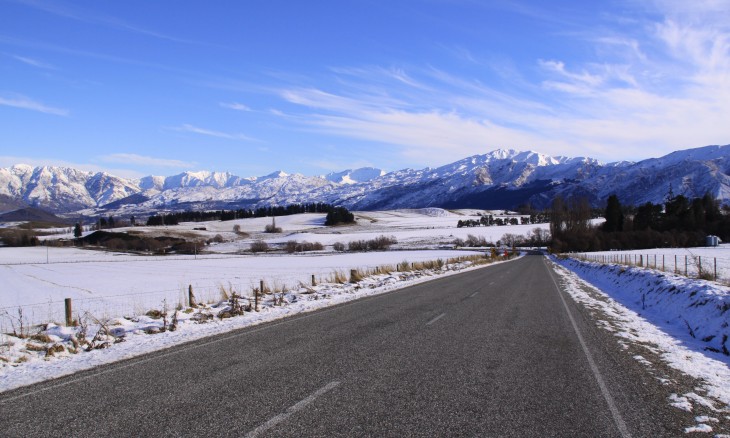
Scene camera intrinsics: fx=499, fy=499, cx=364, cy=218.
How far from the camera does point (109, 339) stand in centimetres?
1198

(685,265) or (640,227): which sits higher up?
(640,227)

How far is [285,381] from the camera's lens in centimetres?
763

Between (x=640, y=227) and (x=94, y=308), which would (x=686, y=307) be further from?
(x=640, y=227)

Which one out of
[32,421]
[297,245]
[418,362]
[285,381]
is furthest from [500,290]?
[297,245]

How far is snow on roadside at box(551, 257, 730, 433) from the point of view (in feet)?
24.6

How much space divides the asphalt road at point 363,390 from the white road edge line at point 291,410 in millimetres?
15

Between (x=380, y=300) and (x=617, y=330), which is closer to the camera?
(x=617, y=330)

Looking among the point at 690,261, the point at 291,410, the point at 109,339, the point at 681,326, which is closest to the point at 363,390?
the point at 291,410

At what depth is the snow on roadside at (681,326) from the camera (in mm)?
7508

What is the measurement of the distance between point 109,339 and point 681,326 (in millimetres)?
15243

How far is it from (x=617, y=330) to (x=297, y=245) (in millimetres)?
110164

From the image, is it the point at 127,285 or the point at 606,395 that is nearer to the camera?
the point at 606,395

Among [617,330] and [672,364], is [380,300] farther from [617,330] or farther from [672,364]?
[672,364]

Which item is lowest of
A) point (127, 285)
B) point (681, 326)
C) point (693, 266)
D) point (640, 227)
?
point (127, 285)
